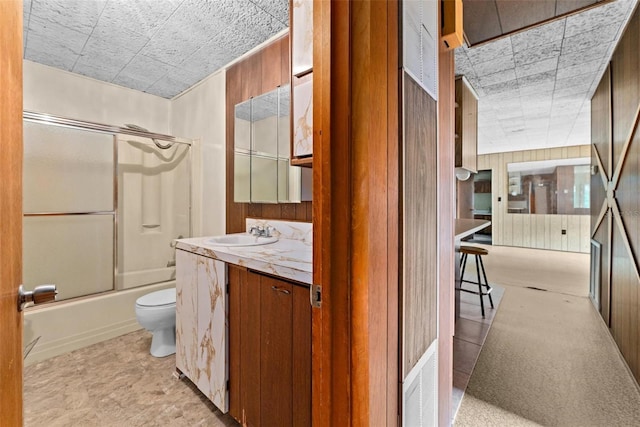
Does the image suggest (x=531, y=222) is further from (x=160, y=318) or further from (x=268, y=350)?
(x=160, y=318)

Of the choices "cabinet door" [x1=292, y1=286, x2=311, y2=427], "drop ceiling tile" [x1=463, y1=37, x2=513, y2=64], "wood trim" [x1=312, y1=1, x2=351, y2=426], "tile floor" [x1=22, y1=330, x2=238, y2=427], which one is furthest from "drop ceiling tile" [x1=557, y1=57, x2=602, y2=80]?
"tile floor" [x1=22, y1=330, x2=238, y2=427]

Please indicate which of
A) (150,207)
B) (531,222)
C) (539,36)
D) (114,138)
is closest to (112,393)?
(150,207)

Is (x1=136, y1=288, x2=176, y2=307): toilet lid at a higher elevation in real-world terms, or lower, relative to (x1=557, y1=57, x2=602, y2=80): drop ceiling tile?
lower

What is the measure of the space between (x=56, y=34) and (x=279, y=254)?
245cm

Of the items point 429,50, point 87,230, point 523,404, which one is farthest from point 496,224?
point 87,230

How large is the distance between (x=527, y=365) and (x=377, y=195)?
2.26 meters

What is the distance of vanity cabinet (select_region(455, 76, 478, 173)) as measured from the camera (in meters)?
2.86

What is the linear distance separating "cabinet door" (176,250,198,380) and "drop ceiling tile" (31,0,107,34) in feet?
5.59

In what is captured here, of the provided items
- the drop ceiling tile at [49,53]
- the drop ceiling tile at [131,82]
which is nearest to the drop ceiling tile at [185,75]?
the drop ceiling tile at [131,82]

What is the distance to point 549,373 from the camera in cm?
199

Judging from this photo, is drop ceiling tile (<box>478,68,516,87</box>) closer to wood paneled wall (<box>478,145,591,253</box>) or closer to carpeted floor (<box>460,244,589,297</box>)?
carpeted floor (<box>460,244,589,297</box>)

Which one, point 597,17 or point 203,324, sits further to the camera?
point 597,17

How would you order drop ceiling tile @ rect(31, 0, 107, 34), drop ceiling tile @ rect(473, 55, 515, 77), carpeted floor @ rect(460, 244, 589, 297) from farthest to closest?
carpeted floor @ rect(460, 244, 589, 297)
drop ceiling tile @ rect(473, 55, 515, 77)
drop ceiling tile @ rect(31, 0, 107, 34)

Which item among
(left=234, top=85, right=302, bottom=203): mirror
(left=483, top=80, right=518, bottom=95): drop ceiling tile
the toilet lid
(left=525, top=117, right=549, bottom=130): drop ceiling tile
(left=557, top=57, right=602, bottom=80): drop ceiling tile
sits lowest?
the toilet lid
